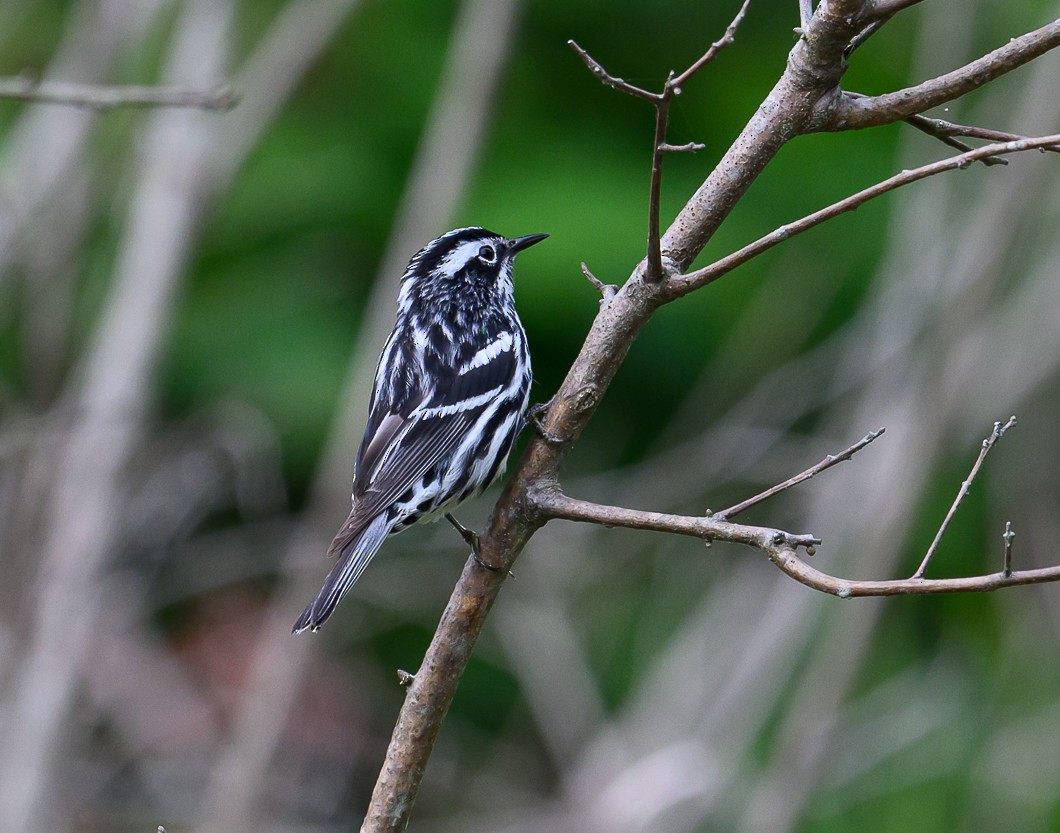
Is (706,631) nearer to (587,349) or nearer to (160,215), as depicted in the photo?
(160,215)

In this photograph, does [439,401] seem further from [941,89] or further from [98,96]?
[941,89]

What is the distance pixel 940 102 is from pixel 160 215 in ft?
18.4

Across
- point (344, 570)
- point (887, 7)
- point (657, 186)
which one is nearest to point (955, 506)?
point (657, 186)

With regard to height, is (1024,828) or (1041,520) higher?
(1041,520)

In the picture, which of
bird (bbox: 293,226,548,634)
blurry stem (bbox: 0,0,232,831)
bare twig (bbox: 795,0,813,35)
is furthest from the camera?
blurry stem (bbox: 0,0,232,831)

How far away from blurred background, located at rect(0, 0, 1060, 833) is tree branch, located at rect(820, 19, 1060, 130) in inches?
150

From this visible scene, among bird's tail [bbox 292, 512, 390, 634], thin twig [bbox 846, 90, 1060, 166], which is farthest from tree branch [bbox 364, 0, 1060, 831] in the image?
bird's tail [bbox 292, 512, 390, 634]

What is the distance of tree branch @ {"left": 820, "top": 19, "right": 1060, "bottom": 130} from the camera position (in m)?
2.76

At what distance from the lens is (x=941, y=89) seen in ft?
9.32

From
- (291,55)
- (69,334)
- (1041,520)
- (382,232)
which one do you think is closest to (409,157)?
(382,232)

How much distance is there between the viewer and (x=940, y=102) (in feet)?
9.41

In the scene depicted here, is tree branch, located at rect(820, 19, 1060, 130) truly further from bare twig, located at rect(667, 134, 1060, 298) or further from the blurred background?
the blurred background

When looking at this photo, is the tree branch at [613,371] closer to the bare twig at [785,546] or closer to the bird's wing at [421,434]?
the bare twig at [785,546]

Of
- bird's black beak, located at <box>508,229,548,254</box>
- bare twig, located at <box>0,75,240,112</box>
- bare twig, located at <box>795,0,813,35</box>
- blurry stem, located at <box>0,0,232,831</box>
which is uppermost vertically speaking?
bare twig, located at <box>795,0,813,35</box>
